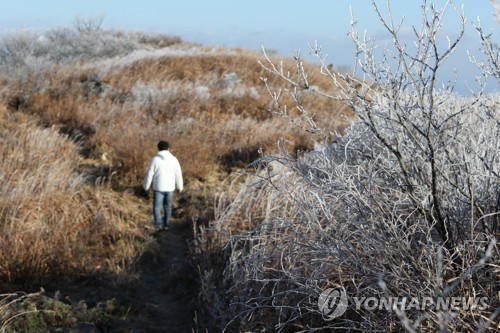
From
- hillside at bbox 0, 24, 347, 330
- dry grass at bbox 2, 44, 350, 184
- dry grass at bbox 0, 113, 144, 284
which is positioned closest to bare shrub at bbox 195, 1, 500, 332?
hillside at bbox 0, 24, 347, 330

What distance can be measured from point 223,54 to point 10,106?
977cm

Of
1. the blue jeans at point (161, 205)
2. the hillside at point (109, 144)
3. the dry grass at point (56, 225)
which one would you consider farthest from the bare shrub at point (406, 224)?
the blue jeans at point (161, 205)

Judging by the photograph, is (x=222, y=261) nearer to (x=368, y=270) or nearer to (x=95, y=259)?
(x=95, y=259)

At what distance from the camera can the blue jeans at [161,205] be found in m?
8.24

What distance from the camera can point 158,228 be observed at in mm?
8125

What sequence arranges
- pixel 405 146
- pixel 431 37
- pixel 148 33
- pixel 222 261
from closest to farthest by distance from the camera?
1. pixel 431 37
2. pixel 405 146
3. pixel 222 261
4. pixel 148 33

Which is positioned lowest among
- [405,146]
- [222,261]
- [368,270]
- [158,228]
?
[158,228]

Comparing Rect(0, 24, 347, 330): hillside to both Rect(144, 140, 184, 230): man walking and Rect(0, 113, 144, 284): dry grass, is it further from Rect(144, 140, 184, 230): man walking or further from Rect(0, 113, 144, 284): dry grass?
Rect(144, 140, 184, 230): man walking

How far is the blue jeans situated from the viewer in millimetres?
8245

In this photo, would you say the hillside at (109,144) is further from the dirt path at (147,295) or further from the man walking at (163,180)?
the man walking at (163,180)

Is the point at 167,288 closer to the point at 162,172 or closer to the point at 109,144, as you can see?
the point at 162,172

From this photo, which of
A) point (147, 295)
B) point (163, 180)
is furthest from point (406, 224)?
point (163, 180)

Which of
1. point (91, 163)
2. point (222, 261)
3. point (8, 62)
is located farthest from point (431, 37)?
point (8, 62)

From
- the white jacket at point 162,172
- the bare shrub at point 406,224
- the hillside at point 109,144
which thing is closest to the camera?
the bare shrub at point 406,224
